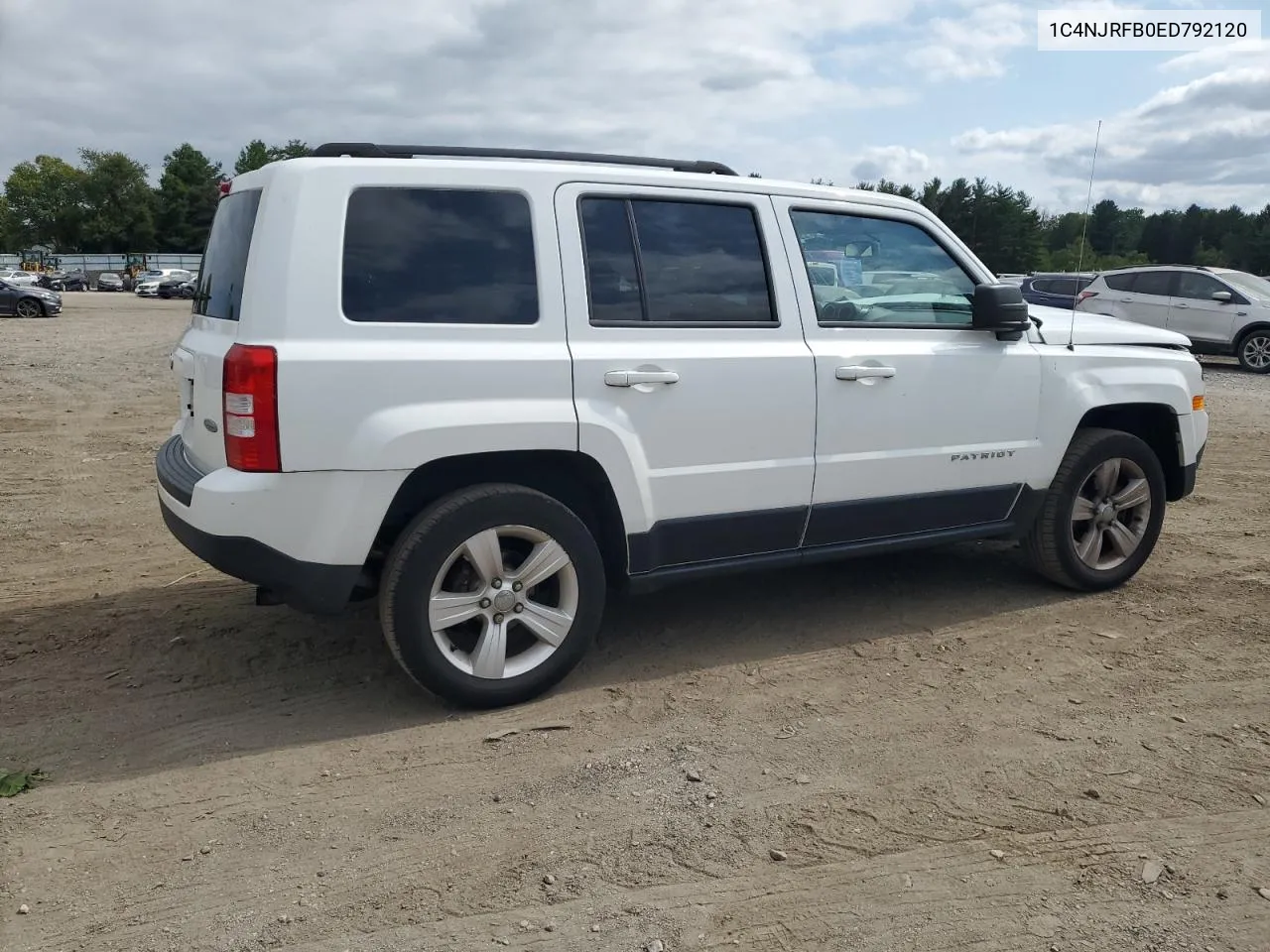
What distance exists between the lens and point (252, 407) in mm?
3441

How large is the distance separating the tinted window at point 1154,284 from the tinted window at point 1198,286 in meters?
0.16

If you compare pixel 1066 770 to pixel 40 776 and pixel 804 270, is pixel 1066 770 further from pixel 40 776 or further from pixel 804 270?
pixel 40 776

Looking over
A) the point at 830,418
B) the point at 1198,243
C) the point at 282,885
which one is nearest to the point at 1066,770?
the point at 830,418

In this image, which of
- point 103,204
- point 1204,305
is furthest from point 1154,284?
point 103,204

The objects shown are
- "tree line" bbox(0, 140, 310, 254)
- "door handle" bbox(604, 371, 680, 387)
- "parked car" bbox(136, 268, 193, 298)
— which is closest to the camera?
"door handle" bbox(604, 371, 680, 387)

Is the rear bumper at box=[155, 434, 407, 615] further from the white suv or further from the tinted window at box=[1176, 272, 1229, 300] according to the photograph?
the tinted window at box=[1176, 272, 1229, 300]

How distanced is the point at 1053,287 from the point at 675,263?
1658 centimetres

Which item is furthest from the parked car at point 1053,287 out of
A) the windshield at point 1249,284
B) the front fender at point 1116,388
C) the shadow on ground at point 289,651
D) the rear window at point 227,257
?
the rear window at point 227,257

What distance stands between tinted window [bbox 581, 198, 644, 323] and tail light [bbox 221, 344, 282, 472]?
1.20m

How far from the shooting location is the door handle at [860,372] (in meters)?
4.41

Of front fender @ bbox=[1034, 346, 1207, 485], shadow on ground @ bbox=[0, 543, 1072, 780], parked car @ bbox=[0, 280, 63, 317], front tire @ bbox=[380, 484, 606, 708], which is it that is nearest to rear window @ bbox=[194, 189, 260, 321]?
front tire @ bbox=[380, 484, 606, 708]

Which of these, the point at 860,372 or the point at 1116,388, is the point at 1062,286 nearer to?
the point at 1116,388

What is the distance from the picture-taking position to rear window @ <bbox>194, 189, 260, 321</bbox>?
3.77 meters

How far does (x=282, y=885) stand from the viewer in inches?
113
